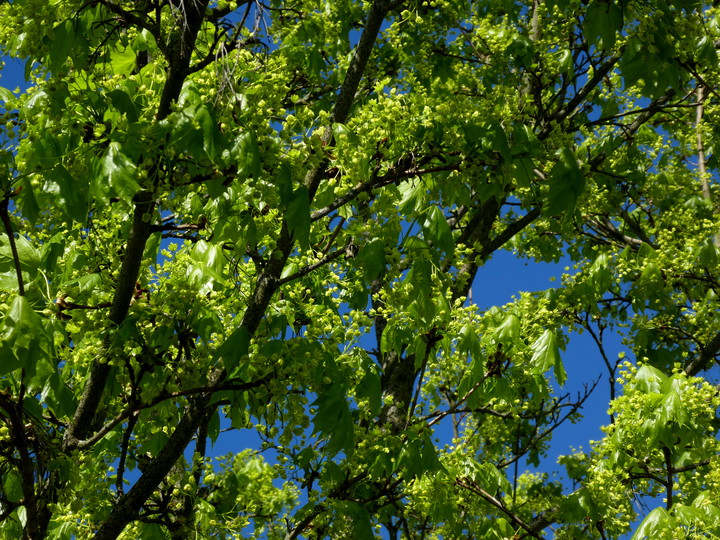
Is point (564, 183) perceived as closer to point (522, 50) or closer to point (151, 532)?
point (522, 50)

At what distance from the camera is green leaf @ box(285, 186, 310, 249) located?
157 inches

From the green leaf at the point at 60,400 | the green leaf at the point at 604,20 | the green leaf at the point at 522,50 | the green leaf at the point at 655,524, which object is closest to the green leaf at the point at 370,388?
the green leaf at the point at 60,400

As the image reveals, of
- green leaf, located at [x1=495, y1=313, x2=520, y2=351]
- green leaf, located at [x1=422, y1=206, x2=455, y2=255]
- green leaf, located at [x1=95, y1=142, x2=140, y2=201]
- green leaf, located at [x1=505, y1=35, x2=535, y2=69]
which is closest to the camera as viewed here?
green leaf, located at [x1=95, y1=142, x2=140, y2=201]

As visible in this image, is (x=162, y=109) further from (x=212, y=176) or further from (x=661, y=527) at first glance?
(x=661, y=527)

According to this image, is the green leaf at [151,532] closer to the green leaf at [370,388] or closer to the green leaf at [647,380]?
the green leaf at [370,388]

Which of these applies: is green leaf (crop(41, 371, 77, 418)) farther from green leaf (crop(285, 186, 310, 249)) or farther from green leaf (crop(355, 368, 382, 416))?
green leaf (crop(355, 368, 382, 416))

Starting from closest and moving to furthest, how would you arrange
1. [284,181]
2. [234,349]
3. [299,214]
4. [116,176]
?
1. [116,176]
2. [284,181]
3. [299,214]
4. [234,349]

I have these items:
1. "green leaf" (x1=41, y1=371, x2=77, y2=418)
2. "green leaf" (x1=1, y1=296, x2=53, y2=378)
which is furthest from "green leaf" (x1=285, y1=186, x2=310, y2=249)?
"green leaf" (x1=41, y1=371, x2=77, y2=418)

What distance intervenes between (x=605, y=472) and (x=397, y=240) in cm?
259

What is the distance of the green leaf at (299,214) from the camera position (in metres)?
4.00

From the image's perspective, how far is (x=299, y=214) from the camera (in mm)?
4023

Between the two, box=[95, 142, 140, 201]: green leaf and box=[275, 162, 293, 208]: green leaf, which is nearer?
box=[95, 142, 140, 201]: green leaf

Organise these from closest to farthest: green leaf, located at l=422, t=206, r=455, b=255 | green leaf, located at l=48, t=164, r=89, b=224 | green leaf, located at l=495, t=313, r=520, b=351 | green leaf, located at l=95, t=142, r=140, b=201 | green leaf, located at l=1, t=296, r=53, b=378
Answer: green leaf, located at l=1, t=296, r=53, b=378
green leaf, located at l=95, t=142, r=140, b=201
green leaf, located at l=48, t=164, r=89, b=224
green leaf, located at l=422, t=206, r=455, b=255
green leaf, located at l=495, t=313, r=520, b=351

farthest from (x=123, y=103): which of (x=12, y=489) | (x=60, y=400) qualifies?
(x=12, y=489)
